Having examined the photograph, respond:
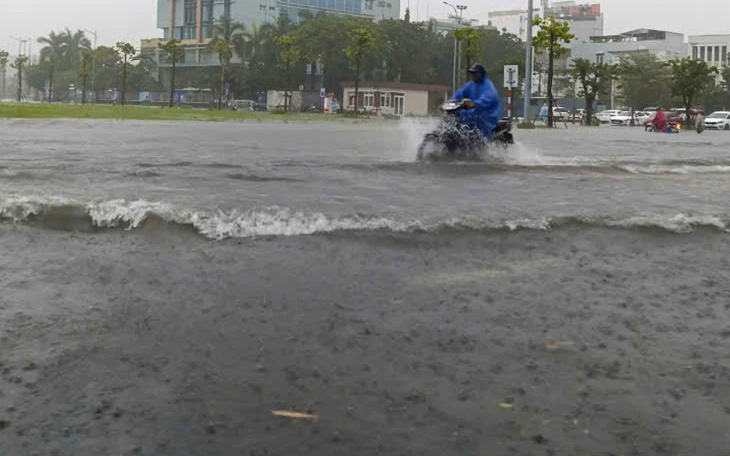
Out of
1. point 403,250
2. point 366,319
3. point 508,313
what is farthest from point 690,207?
point 366,319

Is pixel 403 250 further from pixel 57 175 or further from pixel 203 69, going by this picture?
pixel 203 69

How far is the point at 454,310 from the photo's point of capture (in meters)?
3.78

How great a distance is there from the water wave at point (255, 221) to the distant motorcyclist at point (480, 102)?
5797 millimetres

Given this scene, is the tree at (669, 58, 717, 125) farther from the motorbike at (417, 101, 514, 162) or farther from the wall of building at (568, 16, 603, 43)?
the wall of building at (568, 16, 603, 43)

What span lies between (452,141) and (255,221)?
6.57m

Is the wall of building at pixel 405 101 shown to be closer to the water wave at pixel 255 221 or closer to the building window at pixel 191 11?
the building window at pixel 191 11

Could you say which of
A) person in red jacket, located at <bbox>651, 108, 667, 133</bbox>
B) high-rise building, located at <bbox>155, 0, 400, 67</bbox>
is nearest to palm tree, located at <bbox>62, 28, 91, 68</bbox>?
high-rise building, located at <bbox>155, 0, 400, 67</bbox>

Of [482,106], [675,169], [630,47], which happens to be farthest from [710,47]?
[482,106]

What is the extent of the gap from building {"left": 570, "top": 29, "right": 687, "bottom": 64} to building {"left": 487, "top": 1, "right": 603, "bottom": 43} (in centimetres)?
800

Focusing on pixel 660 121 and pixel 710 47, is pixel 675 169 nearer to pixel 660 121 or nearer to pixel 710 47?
pixel 660 121

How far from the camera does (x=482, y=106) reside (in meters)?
11.9

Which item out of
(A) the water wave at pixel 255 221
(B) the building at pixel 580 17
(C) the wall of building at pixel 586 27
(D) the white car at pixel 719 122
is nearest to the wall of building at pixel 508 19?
(B) the building at pixel 580 17

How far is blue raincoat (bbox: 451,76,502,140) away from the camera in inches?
471

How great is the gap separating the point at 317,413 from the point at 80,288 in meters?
1.89
